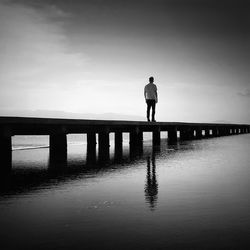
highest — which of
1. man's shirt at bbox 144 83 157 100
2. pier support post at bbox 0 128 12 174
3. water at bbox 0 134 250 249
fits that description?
man's shirt at bbox 144 83 157 100

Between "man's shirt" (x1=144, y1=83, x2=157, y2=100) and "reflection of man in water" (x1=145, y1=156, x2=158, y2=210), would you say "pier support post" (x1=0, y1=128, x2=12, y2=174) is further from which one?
"man's shirt" (x1=144, y1=83, x2=157, y2=100)

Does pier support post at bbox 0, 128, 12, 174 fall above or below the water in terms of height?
above

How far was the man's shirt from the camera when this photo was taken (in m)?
14.4

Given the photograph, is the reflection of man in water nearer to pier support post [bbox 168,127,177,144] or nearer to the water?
the water

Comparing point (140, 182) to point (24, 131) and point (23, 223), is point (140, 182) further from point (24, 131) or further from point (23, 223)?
point (24, 131)

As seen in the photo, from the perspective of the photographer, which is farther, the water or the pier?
the pier

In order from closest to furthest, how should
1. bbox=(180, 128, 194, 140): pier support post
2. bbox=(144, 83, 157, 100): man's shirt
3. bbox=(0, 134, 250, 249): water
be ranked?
bbox=(0, 134, 250, 249): water < bbox=(144, 83, 157, 100): man's shirt < bbox=(180, 128, 194, 140): pier support post

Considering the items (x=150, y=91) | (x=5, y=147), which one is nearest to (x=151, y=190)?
(x=5, y=147)

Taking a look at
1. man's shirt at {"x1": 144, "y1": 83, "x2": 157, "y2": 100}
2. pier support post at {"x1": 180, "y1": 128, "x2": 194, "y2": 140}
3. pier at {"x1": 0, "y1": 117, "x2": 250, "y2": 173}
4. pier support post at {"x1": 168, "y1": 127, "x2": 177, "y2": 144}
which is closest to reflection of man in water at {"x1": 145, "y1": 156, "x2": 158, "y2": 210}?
pier at {"x1": 0, "y1": 117, "x2": 250, "y2": 173}

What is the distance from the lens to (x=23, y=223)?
102 inches

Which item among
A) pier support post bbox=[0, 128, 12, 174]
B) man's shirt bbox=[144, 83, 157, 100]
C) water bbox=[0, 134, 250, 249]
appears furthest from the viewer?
man's shirt bbox=[144, 83, 157, 100]

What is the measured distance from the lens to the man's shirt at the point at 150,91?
14.4 metres

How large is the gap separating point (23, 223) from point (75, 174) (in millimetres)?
3091

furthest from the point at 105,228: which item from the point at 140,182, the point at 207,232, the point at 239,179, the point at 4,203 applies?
the point at 239,179
